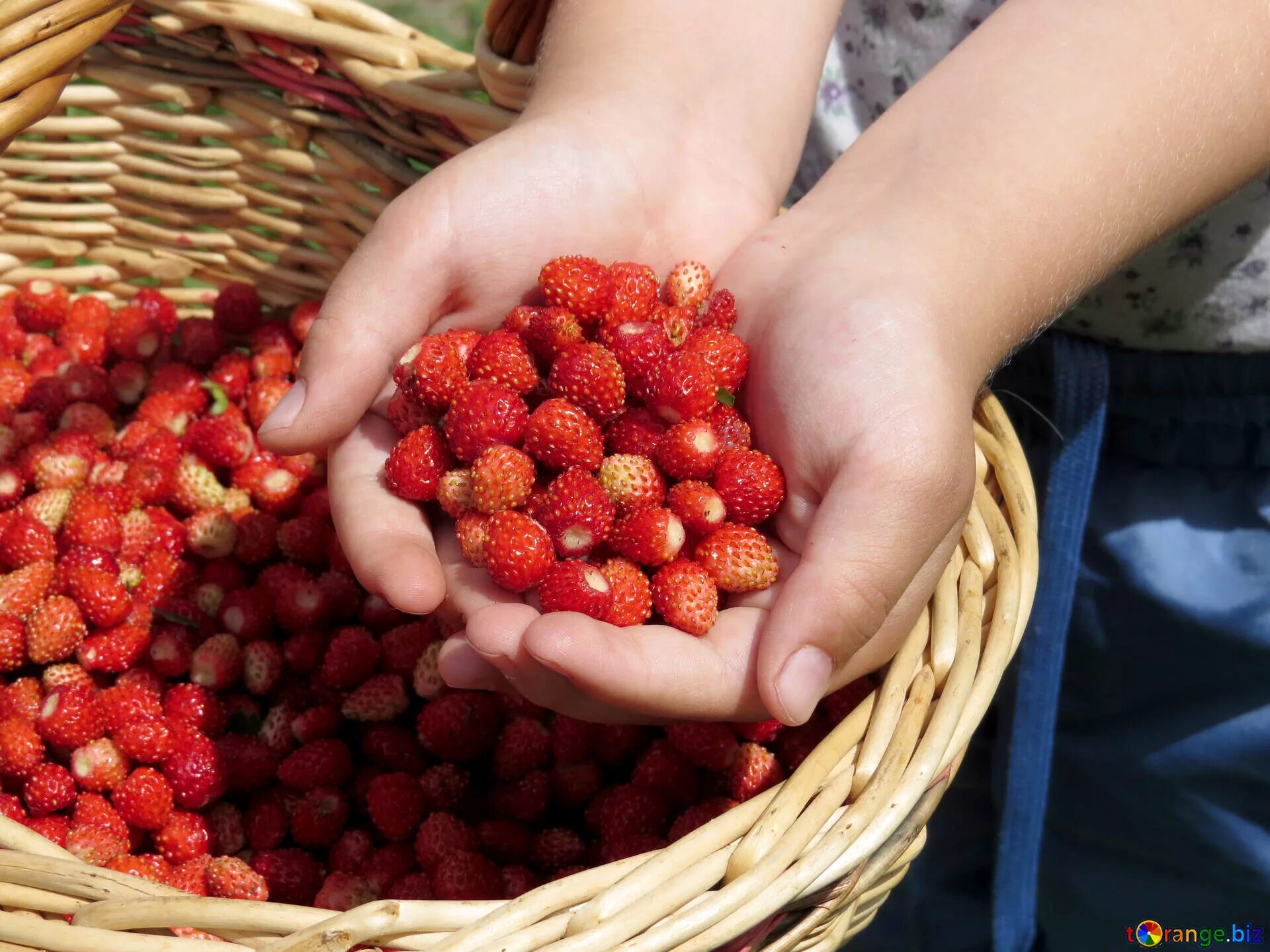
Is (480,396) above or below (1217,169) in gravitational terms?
below

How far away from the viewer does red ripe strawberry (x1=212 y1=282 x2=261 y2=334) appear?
1.97 meters

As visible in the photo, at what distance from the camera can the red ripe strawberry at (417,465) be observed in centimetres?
121

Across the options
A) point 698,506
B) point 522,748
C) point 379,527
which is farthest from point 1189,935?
point 379,527

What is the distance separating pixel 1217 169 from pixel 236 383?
4.89 ft

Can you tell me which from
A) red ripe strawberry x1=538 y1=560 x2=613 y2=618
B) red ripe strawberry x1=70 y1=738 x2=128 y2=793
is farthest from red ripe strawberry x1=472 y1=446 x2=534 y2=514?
red ripe strawberry x1=70 y1=738 x2=128 y2=793

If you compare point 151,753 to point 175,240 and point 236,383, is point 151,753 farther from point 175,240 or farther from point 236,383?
point 175,240

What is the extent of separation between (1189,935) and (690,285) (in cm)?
132

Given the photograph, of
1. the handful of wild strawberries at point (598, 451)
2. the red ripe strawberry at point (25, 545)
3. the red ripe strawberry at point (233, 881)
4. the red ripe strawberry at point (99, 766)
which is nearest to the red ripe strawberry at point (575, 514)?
the handful of wild strawberries at point (598, 451)

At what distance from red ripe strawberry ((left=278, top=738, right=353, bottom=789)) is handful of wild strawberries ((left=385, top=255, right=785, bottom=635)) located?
1.50 ft

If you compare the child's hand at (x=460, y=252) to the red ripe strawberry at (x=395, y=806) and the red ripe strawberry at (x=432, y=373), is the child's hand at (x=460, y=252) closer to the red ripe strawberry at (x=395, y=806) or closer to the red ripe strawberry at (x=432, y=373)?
the red ripe strawberry at (x=432, y=373)

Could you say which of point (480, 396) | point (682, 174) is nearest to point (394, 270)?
point (480, 396)

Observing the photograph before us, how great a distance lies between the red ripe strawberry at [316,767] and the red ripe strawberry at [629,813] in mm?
349

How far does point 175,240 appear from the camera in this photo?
202 centimetres

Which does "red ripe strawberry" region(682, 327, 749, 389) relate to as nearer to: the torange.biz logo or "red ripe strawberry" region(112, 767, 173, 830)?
"red ripe strawberry" region(112, 767, 173, 830)
